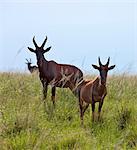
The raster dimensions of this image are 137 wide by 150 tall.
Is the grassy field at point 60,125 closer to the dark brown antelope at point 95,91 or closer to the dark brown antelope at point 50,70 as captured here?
the dark brown antelope at point 95,91

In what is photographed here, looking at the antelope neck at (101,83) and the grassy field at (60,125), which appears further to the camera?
the antelope neck at (101,83)

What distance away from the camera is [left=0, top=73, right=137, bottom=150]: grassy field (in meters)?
6.04

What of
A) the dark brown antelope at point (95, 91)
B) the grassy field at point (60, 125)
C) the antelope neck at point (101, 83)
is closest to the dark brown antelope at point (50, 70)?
the grassy field at point (60, 125)

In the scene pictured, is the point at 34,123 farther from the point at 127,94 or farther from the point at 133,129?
the point at 127,94

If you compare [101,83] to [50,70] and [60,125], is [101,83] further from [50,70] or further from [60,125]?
[50,70]

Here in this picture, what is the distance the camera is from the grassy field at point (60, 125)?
6.04 m

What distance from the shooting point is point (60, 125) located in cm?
752

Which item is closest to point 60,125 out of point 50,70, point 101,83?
point 101,83

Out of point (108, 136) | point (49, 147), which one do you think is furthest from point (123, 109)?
point (49, 147)

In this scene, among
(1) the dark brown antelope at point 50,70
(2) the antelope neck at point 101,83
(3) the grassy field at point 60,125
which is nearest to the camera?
(3) the grassy field at point 60,125

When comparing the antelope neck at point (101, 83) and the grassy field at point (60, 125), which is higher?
the antelope neck at point (101, 83)

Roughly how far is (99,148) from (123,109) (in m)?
1.95

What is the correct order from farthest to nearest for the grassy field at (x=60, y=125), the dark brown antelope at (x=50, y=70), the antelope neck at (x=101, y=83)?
1. the dark brown antelope at (x=50, y=70)
2. the antelope neck at (x=101, y=83)
3. the grassy field at (x=60, y=125)

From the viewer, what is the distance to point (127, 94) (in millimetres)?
10172
